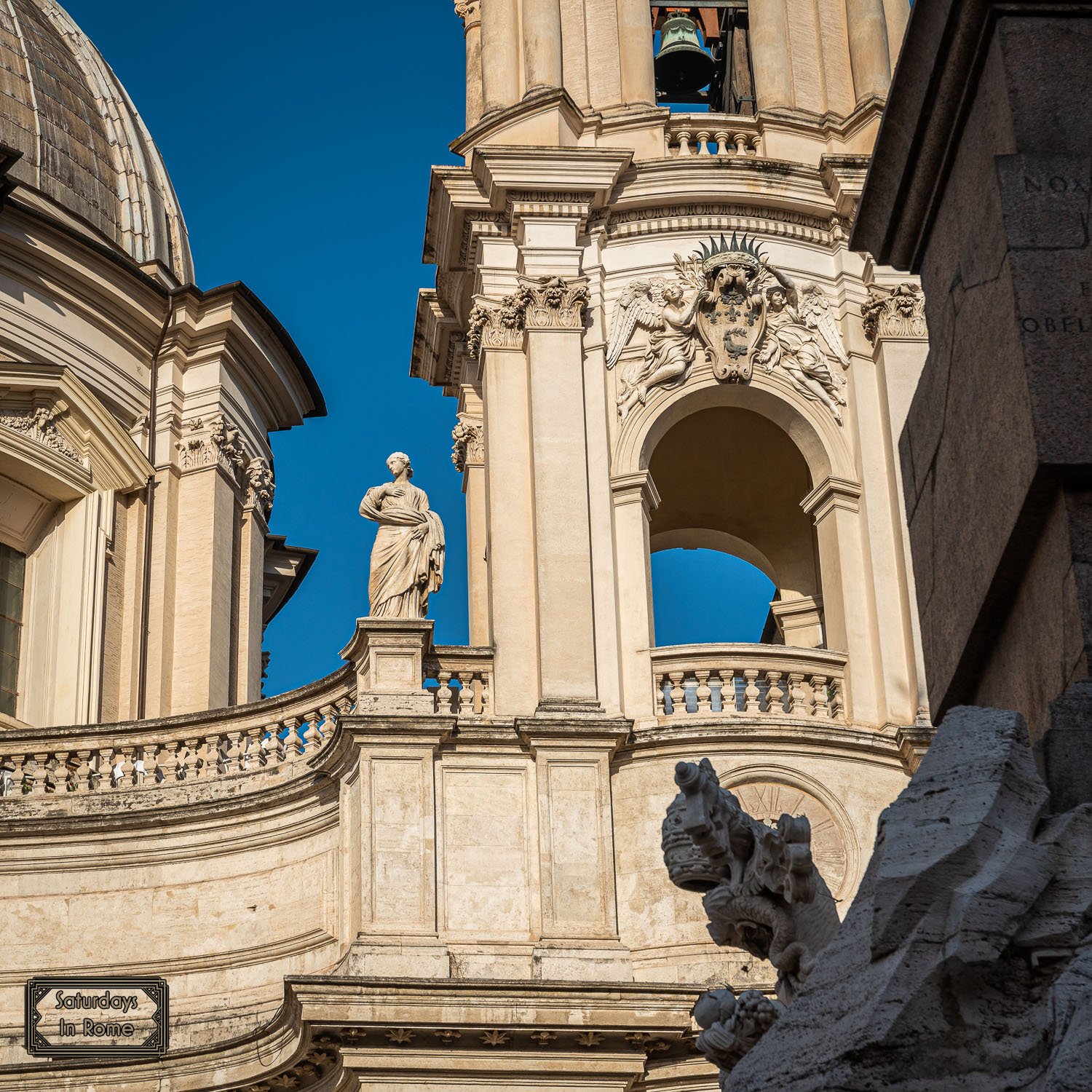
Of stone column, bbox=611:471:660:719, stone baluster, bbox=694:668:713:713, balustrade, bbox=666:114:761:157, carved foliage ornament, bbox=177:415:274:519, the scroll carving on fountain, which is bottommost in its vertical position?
the scroll carving on fountain

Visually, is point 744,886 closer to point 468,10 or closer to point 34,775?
point 34,775

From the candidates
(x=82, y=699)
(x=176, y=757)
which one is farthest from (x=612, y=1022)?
(x=82, y=699)

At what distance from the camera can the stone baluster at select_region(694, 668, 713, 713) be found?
19406mm

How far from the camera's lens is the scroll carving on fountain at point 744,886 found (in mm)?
5078

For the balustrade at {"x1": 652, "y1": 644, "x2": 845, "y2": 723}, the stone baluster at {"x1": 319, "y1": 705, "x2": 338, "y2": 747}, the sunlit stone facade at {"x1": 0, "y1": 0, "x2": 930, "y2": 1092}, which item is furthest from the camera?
the balustrade at {"x1": 652, "y1": 644, "x2": 845, "y2": 723}

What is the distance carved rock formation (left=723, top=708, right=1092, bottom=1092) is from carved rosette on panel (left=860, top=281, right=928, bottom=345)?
17.1 metres

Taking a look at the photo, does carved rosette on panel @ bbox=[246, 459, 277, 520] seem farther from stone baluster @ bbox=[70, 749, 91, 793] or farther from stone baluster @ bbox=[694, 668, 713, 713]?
stone baluster @ bbox=[694, 668, 713, 713]

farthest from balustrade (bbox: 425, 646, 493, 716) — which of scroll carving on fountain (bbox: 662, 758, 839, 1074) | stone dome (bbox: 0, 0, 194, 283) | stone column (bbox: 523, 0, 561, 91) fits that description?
scroll carving on fountain (bbox: 662, 758, 839, 1074)

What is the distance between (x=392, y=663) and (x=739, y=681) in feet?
10.2

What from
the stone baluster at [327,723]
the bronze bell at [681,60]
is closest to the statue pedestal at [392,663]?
the stone baluster at [327,723]

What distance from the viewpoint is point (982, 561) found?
17.7ft

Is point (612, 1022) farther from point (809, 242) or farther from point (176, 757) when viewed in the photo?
point (809, 242)

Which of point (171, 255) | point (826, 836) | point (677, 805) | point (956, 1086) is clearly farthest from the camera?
point (171, 255)

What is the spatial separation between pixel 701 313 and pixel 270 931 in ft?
22.9
